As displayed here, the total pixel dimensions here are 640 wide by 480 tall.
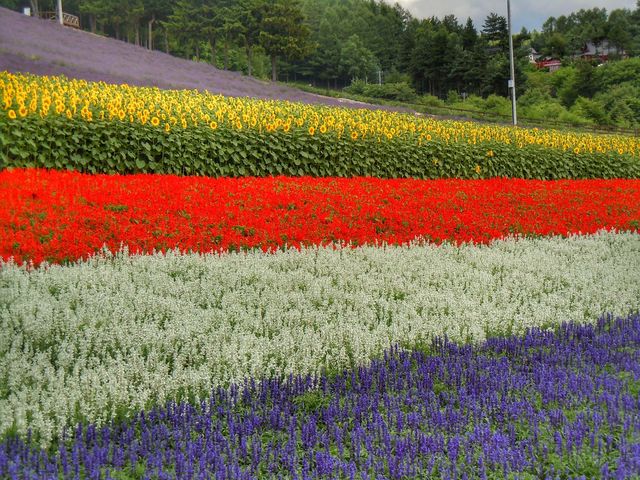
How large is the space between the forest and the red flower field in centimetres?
3929

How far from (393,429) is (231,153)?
34.8 ft

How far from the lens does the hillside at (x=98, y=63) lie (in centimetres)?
2020

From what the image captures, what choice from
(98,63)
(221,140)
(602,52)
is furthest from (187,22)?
(602,52)

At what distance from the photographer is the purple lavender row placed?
10.1 ft

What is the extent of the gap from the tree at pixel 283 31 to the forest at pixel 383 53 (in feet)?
0.33

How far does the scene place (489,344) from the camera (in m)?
4.97

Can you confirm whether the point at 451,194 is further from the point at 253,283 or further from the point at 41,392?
the point at 41,392

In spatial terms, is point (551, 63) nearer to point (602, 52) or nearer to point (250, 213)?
point (602, 52)

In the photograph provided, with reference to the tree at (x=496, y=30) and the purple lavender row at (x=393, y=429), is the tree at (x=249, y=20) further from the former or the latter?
the purple lavender row at (x=393, y=429)

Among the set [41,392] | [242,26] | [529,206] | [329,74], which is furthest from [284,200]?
[329,74]

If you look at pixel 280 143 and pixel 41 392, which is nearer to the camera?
pixel 41 392

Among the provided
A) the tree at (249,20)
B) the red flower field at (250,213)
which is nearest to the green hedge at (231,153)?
the red flower field at (250,213)

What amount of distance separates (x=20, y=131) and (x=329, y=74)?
2575 inches

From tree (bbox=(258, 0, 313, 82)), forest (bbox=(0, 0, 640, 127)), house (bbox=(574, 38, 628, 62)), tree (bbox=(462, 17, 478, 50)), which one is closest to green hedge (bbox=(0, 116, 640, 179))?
forest (bbox=(0, 0, 640, 127))
